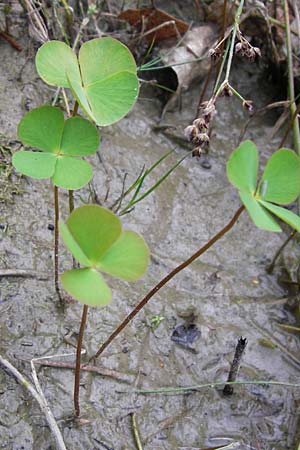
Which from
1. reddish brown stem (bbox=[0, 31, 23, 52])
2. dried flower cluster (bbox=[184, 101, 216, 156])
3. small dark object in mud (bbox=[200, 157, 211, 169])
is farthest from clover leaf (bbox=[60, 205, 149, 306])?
reddish brown stem (bbox=[0, 31, 23, 52])

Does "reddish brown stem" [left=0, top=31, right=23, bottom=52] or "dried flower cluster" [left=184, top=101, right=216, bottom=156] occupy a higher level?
"dried flower cluster" [left=184, top=101, right=216, bottom=156]

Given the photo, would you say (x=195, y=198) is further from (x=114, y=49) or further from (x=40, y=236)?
(x=114, y=49)

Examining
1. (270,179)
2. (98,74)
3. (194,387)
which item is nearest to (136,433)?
(194,387)

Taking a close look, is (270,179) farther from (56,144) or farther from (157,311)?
(157,311)

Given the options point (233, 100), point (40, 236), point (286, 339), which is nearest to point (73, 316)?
point (40, 236)

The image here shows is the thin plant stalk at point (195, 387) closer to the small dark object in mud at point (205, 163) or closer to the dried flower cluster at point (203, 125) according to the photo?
the dried flower cluster at point (203, 125)

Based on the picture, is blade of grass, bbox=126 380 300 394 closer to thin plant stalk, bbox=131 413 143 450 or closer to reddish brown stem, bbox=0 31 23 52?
thin plant stalk, bbox=131 413 143 450
